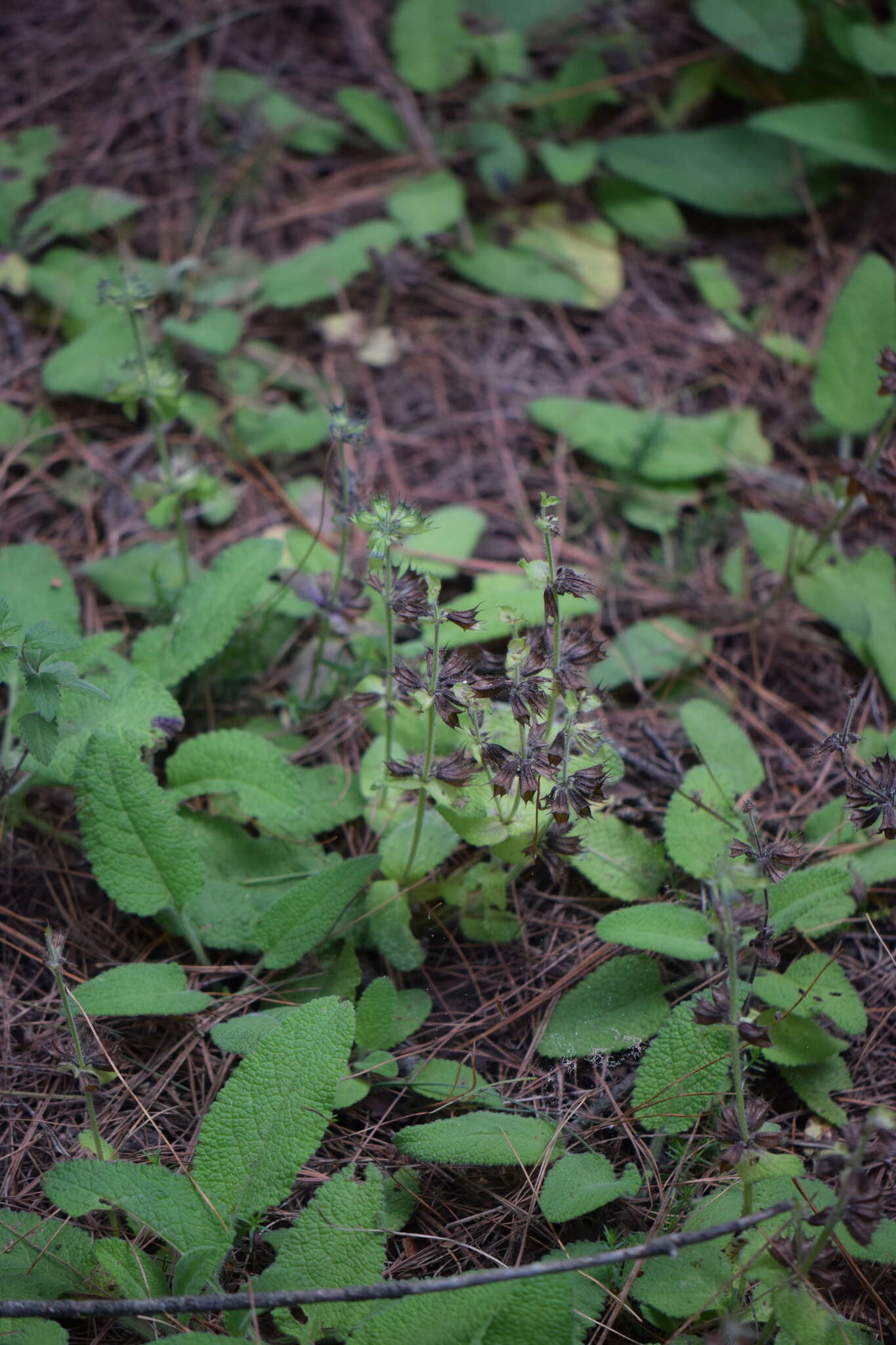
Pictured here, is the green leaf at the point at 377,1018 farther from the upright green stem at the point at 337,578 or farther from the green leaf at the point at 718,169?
the green leaf at the point at 718,169

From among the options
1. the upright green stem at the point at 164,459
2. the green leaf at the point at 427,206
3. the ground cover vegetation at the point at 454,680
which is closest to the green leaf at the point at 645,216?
the ground cover vegetation at the point at 454,680

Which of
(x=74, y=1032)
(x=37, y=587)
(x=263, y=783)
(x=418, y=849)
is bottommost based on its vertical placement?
(x=418, y=849)

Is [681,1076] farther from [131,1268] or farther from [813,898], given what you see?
[131,1268]

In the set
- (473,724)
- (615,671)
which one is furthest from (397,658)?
(615,671)

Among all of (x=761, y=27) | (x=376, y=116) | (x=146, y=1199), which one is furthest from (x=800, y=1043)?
(x=761, y=27)

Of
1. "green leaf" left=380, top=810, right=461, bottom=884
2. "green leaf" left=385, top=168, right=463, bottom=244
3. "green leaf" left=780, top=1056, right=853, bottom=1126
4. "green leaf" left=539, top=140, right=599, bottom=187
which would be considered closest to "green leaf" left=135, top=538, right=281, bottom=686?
"green leaf" left=380, top=810, right=461, bottom=884

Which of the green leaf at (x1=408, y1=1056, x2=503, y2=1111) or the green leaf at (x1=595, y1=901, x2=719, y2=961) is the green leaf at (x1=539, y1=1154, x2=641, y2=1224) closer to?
the green leaf at (x1=408, y1=1056, x2=503, y2=1111)
